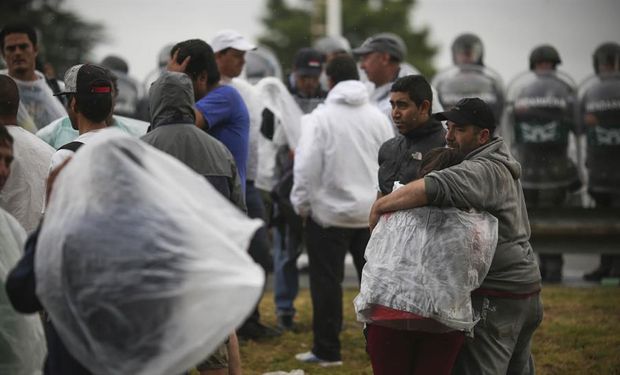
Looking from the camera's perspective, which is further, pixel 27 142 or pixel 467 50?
pixel 467 50

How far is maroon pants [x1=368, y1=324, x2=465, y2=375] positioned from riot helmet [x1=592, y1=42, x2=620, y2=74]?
25.6 ft

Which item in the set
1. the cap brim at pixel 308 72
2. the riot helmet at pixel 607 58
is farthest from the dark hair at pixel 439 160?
the riot helmet at pixel 607 58

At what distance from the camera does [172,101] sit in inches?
215

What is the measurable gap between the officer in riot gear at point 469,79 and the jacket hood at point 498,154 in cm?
661

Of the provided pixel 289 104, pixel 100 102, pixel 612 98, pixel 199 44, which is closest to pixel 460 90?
pixel 612 98

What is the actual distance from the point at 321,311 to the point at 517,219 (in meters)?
2.86

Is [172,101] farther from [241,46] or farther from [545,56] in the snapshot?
[545,56]

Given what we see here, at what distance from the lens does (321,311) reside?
793 centimetres

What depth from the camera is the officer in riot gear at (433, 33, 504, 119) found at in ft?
40.0

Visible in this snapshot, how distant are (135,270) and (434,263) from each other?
1.73 m

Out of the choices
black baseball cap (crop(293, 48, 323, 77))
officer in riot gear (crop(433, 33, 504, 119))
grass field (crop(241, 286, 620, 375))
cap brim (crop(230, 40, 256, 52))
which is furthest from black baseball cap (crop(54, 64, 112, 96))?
officer in riot gear (crop(433, 33, 504, 119))

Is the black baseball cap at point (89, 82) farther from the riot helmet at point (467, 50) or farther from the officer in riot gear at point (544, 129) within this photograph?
the riot helmet at point (467, 50)

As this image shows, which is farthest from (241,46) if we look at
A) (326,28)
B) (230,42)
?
(326,28)

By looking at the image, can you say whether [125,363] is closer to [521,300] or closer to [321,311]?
[521,300]
